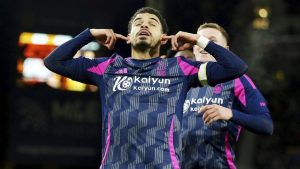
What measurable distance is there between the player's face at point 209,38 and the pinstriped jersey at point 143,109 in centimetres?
70

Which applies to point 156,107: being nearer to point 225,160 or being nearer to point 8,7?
point 225,160

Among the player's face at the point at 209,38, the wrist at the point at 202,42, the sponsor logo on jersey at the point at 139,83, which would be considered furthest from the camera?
the player's face at the point at 209,38

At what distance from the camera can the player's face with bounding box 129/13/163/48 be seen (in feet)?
12.7

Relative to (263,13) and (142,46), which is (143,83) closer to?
(142,46)

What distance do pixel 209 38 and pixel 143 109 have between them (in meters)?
1.04

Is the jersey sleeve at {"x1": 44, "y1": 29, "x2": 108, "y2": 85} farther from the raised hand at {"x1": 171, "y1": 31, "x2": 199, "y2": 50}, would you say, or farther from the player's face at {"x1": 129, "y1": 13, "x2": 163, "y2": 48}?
→ the raised hand at {"x1": 171, "y1": 31, "x2": 199, "y2": 50}

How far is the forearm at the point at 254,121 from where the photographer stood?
4105 millimetres

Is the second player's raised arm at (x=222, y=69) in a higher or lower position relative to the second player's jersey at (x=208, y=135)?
higher

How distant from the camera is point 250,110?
170 inches

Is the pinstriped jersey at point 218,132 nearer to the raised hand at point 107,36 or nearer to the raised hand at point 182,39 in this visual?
the raised hand at point 182,39

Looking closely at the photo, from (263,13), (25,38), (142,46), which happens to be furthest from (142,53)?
(263,13)

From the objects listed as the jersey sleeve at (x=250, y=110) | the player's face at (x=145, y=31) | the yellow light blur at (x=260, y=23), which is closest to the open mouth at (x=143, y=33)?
the player's face at (x=145, y=31)

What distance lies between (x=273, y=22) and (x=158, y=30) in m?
7.81

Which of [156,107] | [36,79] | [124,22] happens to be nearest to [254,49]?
[124,22]
